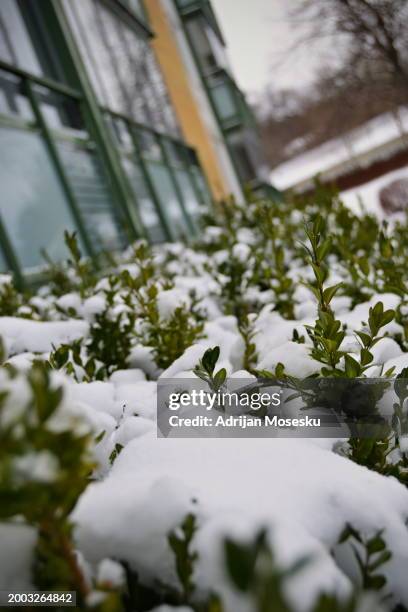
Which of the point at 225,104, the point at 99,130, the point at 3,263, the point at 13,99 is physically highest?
the point at 225,104

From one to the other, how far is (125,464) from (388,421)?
64 centimetres

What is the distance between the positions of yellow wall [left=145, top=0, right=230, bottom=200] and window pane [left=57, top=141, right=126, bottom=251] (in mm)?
5889

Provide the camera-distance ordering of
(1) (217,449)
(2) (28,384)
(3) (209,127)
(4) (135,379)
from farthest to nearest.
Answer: (3) (209,127) < (4) (135,379) < (1) (217,449) < (2) (28,384)

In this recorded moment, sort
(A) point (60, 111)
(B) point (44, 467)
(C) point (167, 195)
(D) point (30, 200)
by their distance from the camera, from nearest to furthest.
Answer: (B) point (44, 467), (D) point (30, 200), (A) point (60, 111), (C) point (167, 195)

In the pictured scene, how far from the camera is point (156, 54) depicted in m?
11.9

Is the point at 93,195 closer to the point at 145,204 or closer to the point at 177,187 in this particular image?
the point at 145,204

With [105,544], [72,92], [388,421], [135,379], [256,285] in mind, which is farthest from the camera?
[72,92]

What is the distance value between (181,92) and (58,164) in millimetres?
8702

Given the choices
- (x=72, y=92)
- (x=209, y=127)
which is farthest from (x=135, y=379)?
(x=209, y=127)

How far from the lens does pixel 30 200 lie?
5141 mm

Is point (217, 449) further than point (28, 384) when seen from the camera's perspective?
Yes

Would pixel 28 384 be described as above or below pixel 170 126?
below

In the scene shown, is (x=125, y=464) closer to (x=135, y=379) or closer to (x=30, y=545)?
(x=30, y=545)

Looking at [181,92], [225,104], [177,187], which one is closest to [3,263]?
[177,187]
